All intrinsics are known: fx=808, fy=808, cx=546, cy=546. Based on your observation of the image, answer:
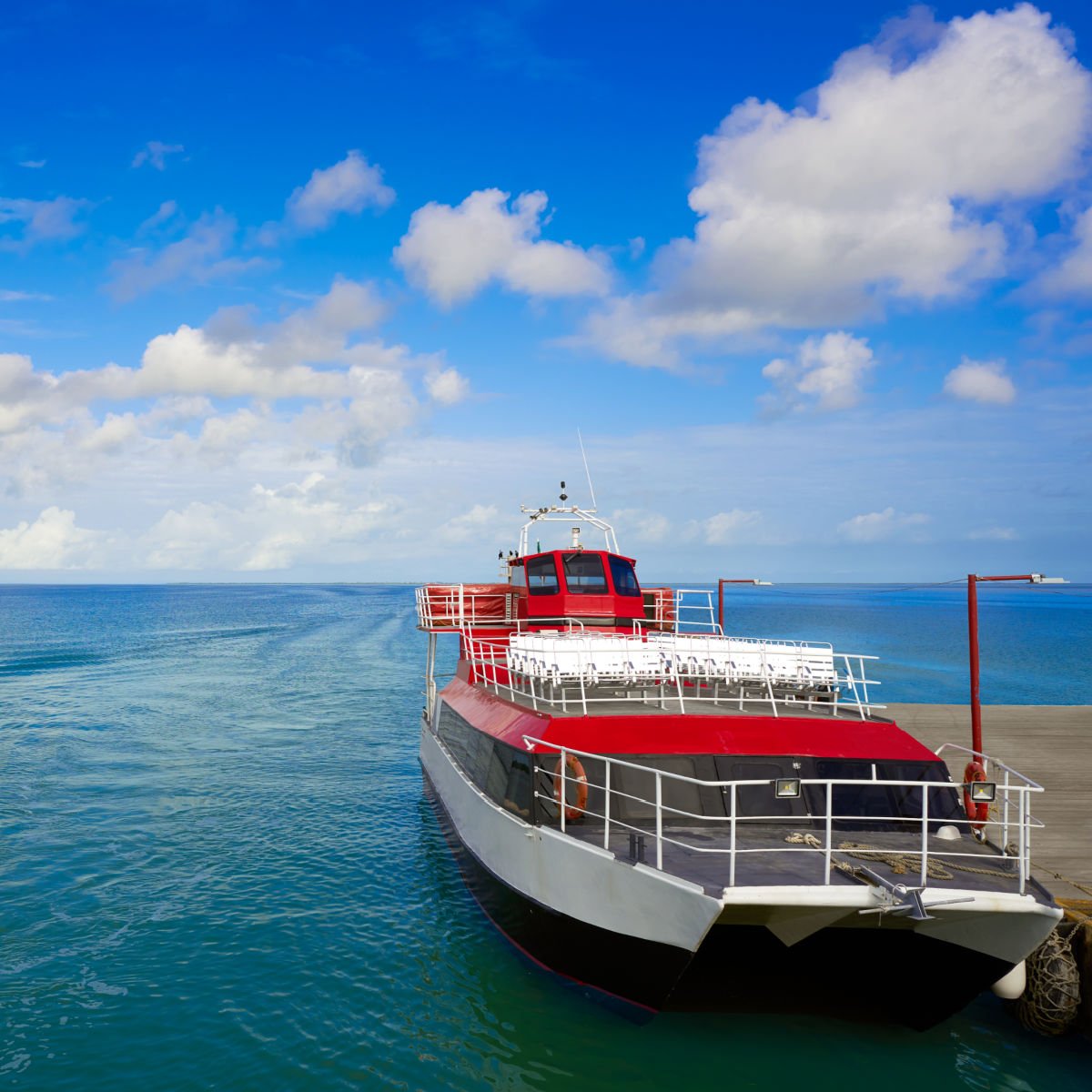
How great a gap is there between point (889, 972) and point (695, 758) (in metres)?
3.61

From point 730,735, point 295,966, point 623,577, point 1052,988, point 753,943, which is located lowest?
point 295,966

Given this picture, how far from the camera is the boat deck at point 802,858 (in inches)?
365

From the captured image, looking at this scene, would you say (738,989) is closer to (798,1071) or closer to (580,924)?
(798,1071)

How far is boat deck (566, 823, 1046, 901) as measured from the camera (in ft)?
30.4

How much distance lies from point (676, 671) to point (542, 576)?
763 centimetres

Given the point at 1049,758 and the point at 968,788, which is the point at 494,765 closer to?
the point at 968,788

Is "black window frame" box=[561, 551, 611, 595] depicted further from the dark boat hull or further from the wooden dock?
the dark boat hull

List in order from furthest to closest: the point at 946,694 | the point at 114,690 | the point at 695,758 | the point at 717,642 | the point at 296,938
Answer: the point at 946,694 < the point at 114,690 < the point at 717,642 < the point at 296,938 < the point at 695,758

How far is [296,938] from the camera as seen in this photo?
1329cm

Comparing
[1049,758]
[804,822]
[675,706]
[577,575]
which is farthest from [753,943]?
[1049,758]

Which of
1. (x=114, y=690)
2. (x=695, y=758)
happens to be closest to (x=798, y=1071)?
(x=695, y=758)

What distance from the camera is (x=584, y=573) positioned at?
2055 centimetres

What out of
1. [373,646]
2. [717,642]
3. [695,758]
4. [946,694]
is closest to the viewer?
[695,758]

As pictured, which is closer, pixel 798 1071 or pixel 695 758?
pixel 798 1071
